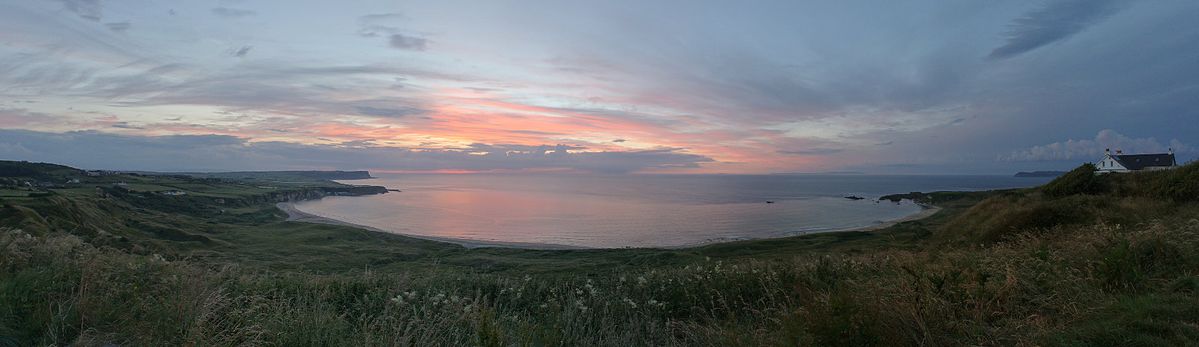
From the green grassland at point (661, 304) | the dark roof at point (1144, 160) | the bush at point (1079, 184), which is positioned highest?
the dark roof at point (1144, 160)

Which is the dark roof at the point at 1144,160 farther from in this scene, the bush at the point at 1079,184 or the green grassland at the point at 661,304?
the green grassland at the point at 661,304

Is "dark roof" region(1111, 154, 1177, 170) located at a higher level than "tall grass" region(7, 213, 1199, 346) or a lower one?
higher

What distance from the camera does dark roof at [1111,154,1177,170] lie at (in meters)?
45.2

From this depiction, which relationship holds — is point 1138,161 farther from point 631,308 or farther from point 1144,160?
point 631,308

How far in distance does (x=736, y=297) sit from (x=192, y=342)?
6.80 metres

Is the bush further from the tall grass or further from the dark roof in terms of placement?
the dark roof

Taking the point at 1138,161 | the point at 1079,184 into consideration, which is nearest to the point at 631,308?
the point at 1079,184

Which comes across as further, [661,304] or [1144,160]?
[1144,160]

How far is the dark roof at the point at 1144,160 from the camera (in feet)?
148

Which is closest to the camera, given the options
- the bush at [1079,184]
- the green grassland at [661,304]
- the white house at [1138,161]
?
the green grassland at [661,304]

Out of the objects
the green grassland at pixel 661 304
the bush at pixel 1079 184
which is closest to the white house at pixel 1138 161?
the bush at pixel 1079 184

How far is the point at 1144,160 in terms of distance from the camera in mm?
45781

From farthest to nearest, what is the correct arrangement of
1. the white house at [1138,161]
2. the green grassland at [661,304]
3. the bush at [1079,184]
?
the white house at [1138,161] → the bush at [1079,184] → the green grassland at [661,304]

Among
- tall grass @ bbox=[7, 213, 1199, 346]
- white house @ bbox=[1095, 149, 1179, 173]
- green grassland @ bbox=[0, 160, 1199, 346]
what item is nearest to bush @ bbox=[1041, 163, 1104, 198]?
green grassland @ bbox=[0, 160, 1199, 346]
